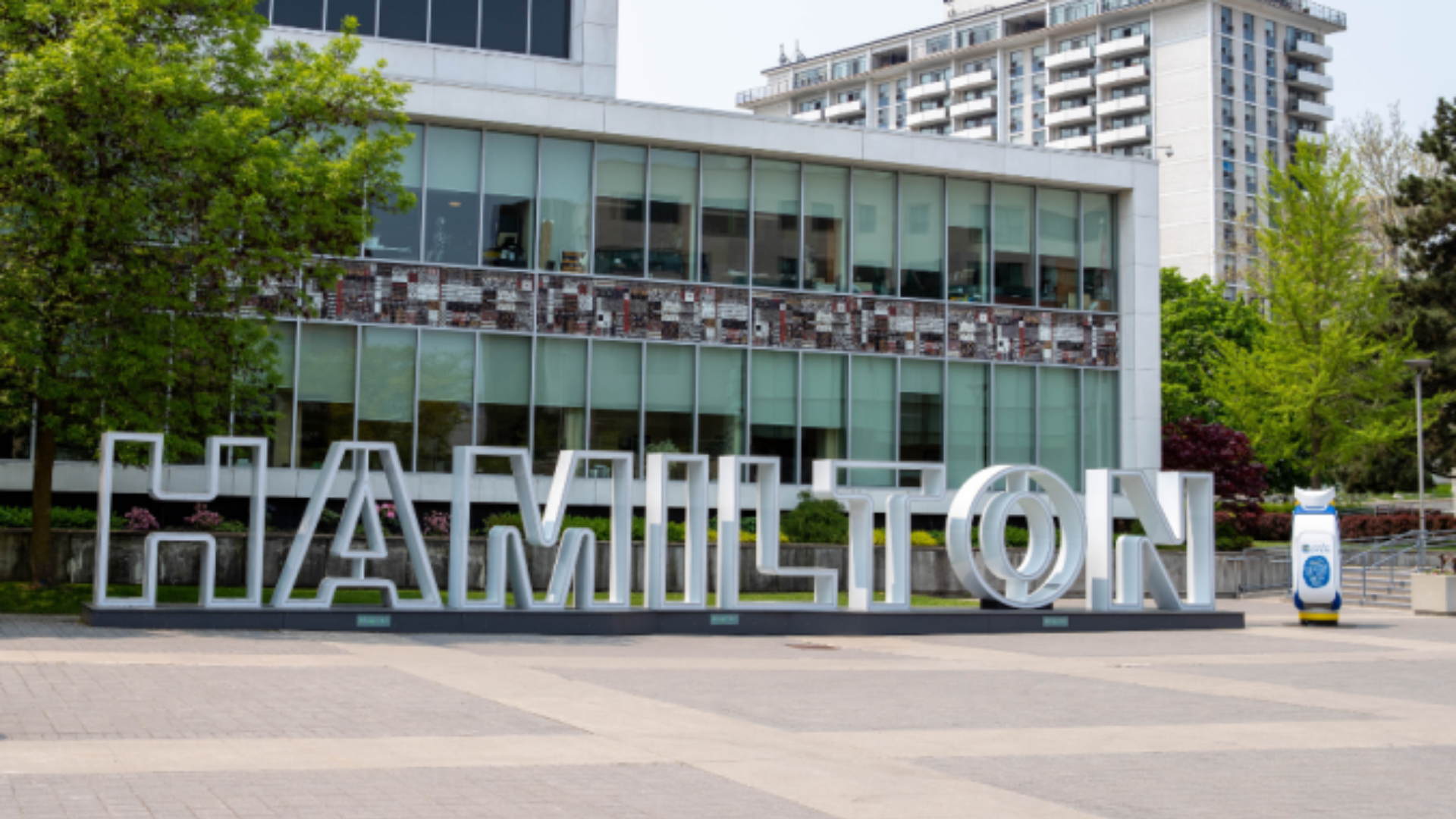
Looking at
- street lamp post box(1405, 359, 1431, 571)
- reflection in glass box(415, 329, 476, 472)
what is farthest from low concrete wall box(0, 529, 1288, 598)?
street lamp post box(1405, 359, 1431, 571)

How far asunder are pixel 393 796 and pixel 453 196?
23.1 metres

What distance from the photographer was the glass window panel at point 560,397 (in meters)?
30.0

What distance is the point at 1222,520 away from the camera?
123 feet

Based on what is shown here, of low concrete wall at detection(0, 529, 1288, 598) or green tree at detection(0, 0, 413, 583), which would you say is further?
low concrete wall at detection(0, 529, 1288, 598)

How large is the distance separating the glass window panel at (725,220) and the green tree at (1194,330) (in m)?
33.6

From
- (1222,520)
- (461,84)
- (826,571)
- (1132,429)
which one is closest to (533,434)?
(461,84)

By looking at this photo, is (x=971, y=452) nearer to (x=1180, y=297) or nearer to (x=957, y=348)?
(x=957, y=348)

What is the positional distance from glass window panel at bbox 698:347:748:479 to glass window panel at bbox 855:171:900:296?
3.73m

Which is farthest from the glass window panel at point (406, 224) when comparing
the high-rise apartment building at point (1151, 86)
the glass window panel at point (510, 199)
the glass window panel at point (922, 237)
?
the high-rise apartment building at point (1151, 86)

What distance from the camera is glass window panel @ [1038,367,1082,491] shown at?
113 ft

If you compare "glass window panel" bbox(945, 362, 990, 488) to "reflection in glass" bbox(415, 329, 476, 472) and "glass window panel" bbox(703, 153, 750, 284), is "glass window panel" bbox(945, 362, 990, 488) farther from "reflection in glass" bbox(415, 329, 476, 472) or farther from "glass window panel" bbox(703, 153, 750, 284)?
"reflection in glass" bbox(415, 329, 476, 472)

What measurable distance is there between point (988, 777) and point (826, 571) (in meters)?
12.7

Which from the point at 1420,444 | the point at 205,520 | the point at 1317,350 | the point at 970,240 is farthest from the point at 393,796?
the point at 1317,350

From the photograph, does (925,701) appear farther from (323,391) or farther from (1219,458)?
(1219,458)
